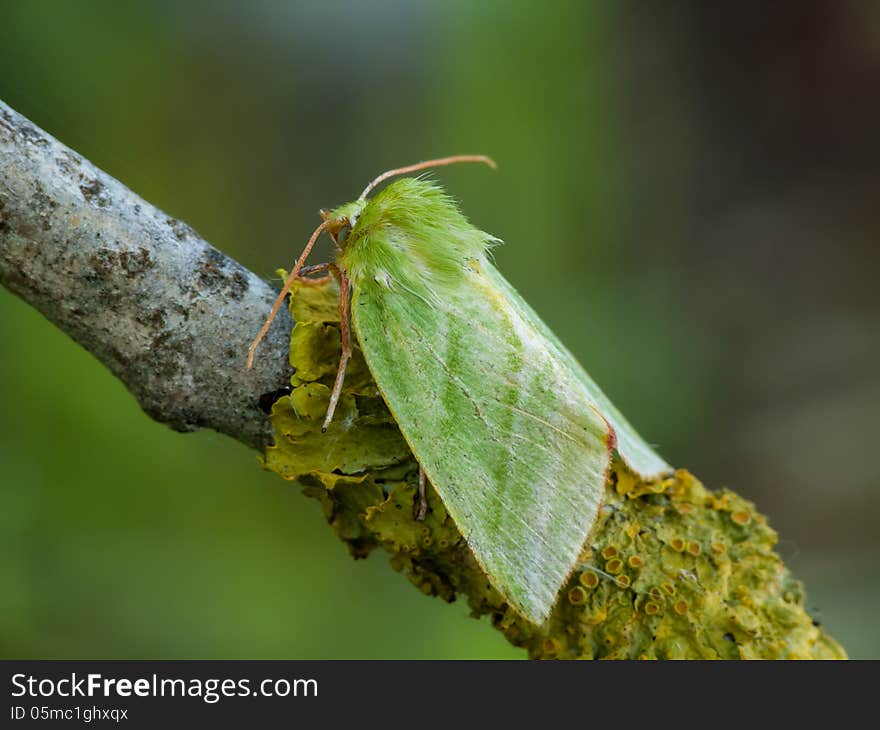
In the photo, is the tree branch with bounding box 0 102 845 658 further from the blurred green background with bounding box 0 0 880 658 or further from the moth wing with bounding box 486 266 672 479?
the blurred green background with bounding box 0 0 880 658

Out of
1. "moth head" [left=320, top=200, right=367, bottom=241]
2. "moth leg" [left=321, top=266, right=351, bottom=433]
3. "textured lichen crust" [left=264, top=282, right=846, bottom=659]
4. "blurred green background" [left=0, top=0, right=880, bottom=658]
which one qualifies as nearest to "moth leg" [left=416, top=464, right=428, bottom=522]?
"textured lichen crust" [left=264, top=282, right=846, bottom=659]

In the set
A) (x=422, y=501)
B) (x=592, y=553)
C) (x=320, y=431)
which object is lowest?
(x=592, y=553)

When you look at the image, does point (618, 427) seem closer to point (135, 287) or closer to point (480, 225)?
point (135, 287)

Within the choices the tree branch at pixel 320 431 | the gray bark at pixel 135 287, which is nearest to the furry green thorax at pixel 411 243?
the tree branch at pixel 320 431

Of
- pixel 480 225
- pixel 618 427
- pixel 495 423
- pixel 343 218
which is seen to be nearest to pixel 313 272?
pixel 343 218

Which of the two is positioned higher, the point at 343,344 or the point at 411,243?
the point at 411,243
